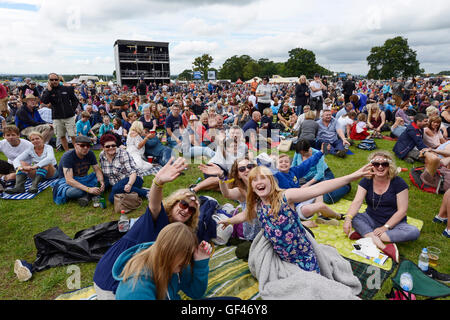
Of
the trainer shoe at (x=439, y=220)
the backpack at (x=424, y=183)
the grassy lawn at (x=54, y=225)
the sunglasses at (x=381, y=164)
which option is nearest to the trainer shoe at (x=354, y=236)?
the grassy lawn at (x=54, y=225)

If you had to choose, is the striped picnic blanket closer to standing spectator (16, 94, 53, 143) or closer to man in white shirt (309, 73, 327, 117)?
standing spectator (16, 94, 53, 143)

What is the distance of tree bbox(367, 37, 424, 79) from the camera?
66.5 metres

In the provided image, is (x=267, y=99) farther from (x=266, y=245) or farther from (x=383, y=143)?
(x=266, y=245)

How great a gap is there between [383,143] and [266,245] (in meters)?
8.65

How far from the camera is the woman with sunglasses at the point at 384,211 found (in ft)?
11.9

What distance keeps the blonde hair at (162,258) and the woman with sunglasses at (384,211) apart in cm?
300

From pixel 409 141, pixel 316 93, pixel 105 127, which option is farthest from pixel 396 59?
pixel 105 127

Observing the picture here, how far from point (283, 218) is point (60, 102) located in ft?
25.4

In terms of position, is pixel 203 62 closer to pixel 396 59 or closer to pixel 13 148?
pixel 396 59

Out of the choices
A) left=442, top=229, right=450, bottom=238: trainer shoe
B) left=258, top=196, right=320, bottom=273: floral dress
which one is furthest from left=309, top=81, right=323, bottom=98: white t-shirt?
left=258, top=196, right=320, bottom=273: floral dress

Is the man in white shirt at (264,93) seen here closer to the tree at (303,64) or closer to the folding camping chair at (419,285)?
the folding camping chair at (419,285)

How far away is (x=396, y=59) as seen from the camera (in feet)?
220

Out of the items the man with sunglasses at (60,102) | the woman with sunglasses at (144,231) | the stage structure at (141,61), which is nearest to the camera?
A: the woman with sunglasses at (144,231)
